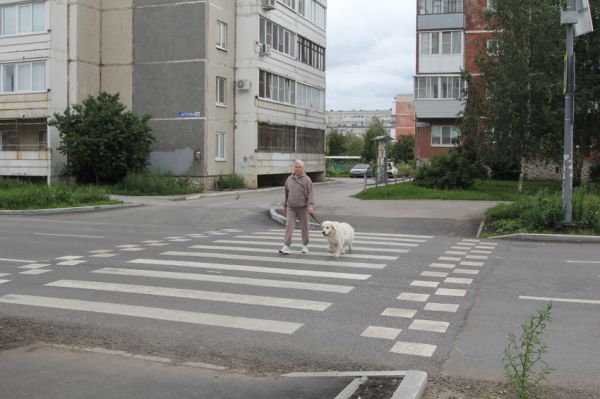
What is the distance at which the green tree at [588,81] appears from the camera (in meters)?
26.7

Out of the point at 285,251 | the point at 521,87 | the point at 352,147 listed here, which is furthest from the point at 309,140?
the point at 352,147

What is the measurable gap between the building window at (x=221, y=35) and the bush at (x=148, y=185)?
8.68 meters

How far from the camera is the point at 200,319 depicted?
694cm

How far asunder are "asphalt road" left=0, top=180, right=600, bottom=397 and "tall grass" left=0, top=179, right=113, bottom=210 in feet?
26.7

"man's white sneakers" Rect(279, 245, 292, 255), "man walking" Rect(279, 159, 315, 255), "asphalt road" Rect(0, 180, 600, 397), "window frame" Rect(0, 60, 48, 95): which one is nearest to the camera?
"asphalt road" Rect(0, 180, 600, 397)

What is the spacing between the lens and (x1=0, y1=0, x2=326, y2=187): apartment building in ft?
108

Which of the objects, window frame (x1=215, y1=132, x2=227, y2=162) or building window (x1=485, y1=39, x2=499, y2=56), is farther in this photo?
window frame (x1=215, y1=132, x2=227, y2=162)

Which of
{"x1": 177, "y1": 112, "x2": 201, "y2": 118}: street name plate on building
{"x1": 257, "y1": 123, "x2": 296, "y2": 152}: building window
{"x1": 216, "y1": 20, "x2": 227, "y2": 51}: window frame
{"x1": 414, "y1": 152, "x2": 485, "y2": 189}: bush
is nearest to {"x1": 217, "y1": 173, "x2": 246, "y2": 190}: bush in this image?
{"x1": 257, "y1": 123, "x2": 296, "y2": 152}: building window

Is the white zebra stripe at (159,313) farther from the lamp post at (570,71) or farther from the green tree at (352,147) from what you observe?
the green tree at (352,147)

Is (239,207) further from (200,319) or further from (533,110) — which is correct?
(200,319)

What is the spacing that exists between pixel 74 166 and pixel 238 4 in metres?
13.5

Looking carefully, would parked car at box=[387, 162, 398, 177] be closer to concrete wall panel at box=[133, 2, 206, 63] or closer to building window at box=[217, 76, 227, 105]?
building window at box=[217, 76, 227, 105]

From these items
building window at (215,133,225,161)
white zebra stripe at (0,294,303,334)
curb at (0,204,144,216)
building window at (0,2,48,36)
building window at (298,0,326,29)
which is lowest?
white zebra stripe at (0,294,303,334)

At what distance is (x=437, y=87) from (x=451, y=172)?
1864 centimetres
